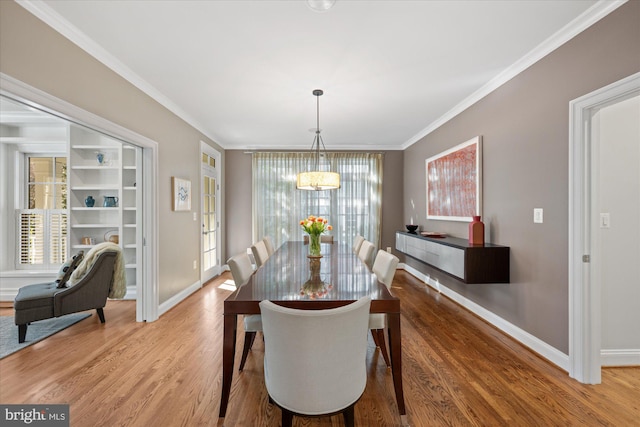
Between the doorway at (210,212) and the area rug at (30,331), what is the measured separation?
5.58 feet

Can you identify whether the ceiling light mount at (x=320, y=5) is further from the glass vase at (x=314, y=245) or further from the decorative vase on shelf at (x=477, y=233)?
the decorative vase on shelf at (x=477, y=233)

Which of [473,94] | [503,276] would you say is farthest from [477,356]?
[473,94]

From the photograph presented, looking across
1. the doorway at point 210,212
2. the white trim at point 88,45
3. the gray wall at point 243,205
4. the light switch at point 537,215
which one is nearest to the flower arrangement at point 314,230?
the light switch at point 537,215

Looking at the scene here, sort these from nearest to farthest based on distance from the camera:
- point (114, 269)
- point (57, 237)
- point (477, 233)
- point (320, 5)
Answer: point (320, 5) → point (477, 233) → point (114, 269) → point (57, 237)

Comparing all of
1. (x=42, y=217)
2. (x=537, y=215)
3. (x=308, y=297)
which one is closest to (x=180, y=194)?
(x=42, y=217)

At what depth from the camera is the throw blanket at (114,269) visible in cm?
321

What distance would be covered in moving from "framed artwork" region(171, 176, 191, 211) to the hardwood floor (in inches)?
59.5

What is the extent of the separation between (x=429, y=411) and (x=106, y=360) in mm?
2475

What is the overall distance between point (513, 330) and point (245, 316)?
2451 millimetres

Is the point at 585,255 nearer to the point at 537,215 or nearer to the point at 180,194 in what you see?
the point at 537,215

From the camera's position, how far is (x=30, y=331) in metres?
2.98

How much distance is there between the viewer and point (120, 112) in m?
2.72

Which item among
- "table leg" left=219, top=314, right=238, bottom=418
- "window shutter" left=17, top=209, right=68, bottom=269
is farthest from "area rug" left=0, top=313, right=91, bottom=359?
"table leg" left=219, top=314, right=238, bottom=418

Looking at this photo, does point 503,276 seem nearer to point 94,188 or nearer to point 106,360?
point 106,360
